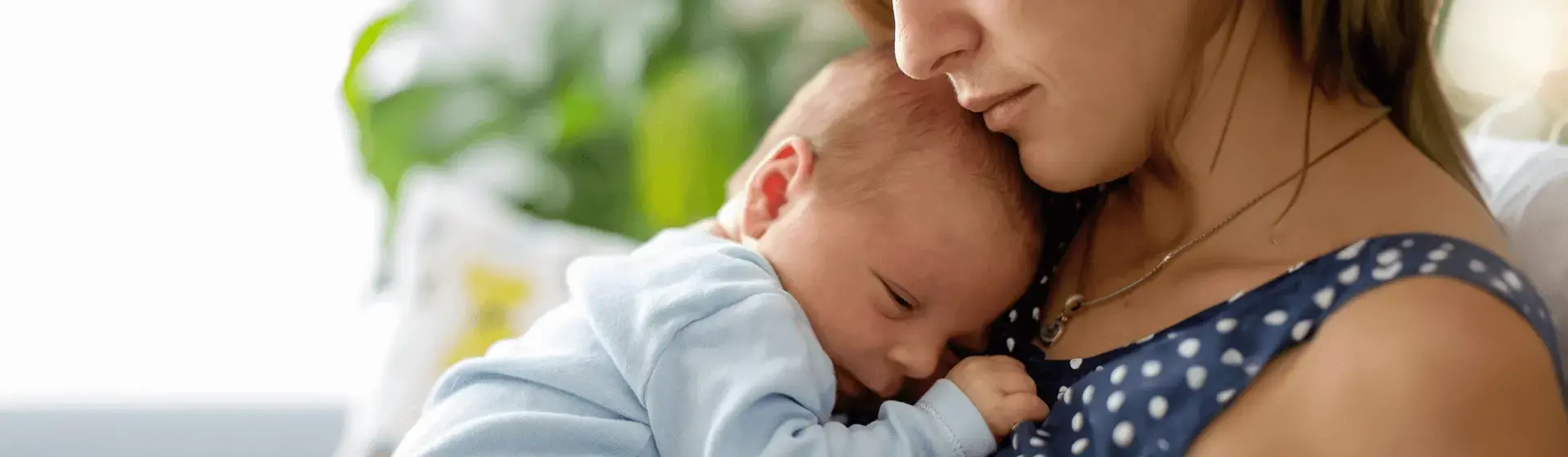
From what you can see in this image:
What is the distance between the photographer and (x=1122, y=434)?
85cm

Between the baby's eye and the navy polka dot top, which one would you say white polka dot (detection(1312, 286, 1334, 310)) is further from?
the baby's eye

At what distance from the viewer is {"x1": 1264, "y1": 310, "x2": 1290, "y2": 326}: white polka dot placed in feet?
2.68

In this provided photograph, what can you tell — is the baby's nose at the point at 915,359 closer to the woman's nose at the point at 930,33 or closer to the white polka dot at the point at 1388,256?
the woman's nose at the point at 930,33

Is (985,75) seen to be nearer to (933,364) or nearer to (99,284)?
(933,364)

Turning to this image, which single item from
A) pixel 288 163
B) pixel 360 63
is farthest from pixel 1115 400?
pixel 288 163

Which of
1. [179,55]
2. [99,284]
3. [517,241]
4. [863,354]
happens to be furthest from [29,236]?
[863,354]

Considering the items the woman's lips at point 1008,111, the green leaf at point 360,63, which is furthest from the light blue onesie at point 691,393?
the green leaf at point 360,63

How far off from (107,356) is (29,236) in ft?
0.82

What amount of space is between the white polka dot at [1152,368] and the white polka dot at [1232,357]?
0.15 feet

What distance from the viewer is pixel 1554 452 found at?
2.38 feet

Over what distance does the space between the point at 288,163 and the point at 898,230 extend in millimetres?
1449

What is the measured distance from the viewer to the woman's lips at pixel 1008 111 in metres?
0.92

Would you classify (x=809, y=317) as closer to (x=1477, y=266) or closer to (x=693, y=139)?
(x=1477, y=266)

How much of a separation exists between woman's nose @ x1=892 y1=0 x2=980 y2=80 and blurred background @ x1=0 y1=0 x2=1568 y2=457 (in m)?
0.76
